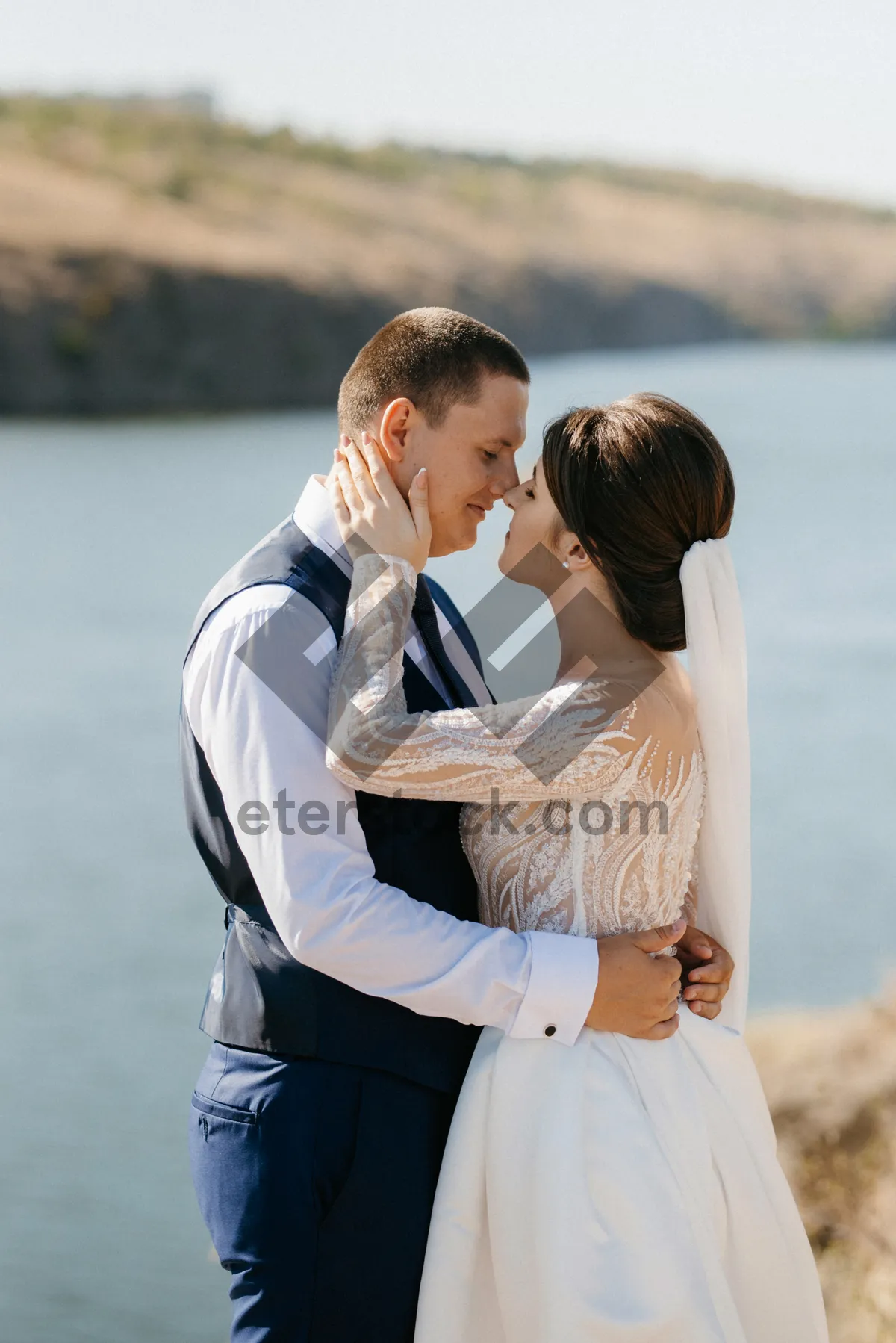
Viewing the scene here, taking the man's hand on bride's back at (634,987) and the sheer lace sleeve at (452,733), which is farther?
the man's hand on bride's back at (634,987)

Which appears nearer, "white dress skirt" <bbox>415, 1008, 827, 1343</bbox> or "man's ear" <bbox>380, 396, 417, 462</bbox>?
"white dress skirt" <bbox>415, 1008, 827, 1343</bbox>

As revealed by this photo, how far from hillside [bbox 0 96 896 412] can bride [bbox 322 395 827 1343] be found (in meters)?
15.3

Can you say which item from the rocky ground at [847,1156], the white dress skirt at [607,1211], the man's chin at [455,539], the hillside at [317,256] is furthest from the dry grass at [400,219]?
the white dress skirt at [607,1211]

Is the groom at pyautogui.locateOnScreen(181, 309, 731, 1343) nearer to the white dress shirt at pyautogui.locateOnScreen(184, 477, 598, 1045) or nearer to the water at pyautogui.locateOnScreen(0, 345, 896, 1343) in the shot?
the white dress shirt at pyautogui.locateOnScreen(184, 477, 598, 1045)

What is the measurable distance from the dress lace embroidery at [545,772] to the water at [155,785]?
0.46 meters

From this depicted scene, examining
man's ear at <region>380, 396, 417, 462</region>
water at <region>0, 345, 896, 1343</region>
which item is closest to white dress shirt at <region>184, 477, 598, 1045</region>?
man's ear at <region>380, 396, 417, 462</region>

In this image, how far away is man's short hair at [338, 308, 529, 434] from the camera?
1842mm

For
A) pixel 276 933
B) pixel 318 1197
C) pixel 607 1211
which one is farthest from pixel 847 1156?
pixel 276 933

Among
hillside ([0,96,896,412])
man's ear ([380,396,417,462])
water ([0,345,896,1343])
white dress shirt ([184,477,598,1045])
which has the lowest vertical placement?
water ([0,345,896,1343])

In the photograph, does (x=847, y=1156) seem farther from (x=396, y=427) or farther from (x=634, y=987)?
(x=396, y=427)

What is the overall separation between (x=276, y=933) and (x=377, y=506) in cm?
54

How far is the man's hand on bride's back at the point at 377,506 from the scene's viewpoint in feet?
5.52

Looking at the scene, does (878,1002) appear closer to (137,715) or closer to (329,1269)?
(329,1269)

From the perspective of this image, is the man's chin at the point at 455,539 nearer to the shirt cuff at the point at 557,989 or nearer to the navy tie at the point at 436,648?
the navy tie at the point at 436,648
